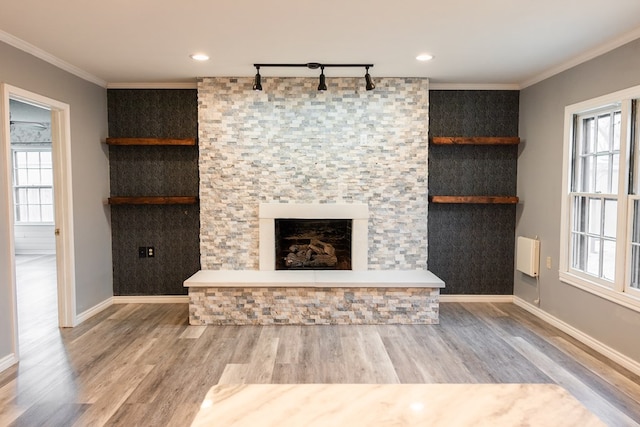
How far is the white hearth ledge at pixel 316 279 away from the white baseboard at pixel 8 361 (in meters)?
1.33

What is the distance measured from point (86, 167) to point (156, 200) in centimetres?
72

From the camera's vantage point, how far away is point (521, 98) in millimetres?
4426

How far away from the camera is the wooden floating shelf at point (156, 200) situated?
4289 mm

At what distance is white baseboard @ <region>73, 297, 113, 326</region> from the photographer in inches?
153

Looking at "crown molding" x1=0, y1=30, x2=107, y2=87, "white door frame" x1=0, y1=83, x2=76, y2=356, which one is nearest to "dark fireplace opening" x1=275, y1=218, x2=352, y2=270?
"white door frame" x1=0, y1=83, x2=76, y2=356

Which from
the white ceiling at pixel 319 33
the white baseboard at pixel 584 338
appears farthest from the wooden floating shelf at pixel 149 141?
the white baseboard at pixel 584 338

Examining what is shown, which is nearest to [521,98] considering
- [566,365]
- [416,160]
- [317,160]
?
[416,160]

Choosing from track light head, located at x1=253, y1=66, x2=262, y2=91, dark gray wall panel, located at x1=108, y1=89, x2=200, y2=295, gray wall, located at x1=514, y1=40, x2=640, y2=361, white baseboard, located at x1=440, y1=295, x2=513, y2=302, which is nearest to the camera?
gray wall, located at x1=514, y1=40, x2=640, y2=361

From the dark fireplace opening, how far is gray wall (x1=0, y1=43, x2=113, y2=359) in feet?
6.18

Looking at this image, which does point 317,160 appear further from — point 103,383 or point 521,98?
point 103,383

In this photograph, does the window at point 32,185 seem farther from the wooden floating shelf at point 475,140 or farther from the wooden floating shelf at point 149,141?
the wooden floating shelf at point 475,140

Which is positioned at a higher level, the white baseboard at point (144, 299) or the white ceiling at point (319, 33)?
the white ceiling at point (319, 33)

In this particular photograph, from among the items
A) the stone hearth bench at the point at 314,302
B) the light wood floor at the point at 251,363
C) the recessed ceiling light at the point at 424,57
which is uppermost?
the recessed ceiling light at the point at 424,57

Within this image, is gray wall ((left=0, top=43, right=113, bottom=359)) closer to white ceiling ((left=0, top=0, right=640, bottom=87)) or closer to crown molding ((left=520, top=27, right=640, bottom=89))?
white ceiling ((left=0, top=0, right=640, bottom=87))
